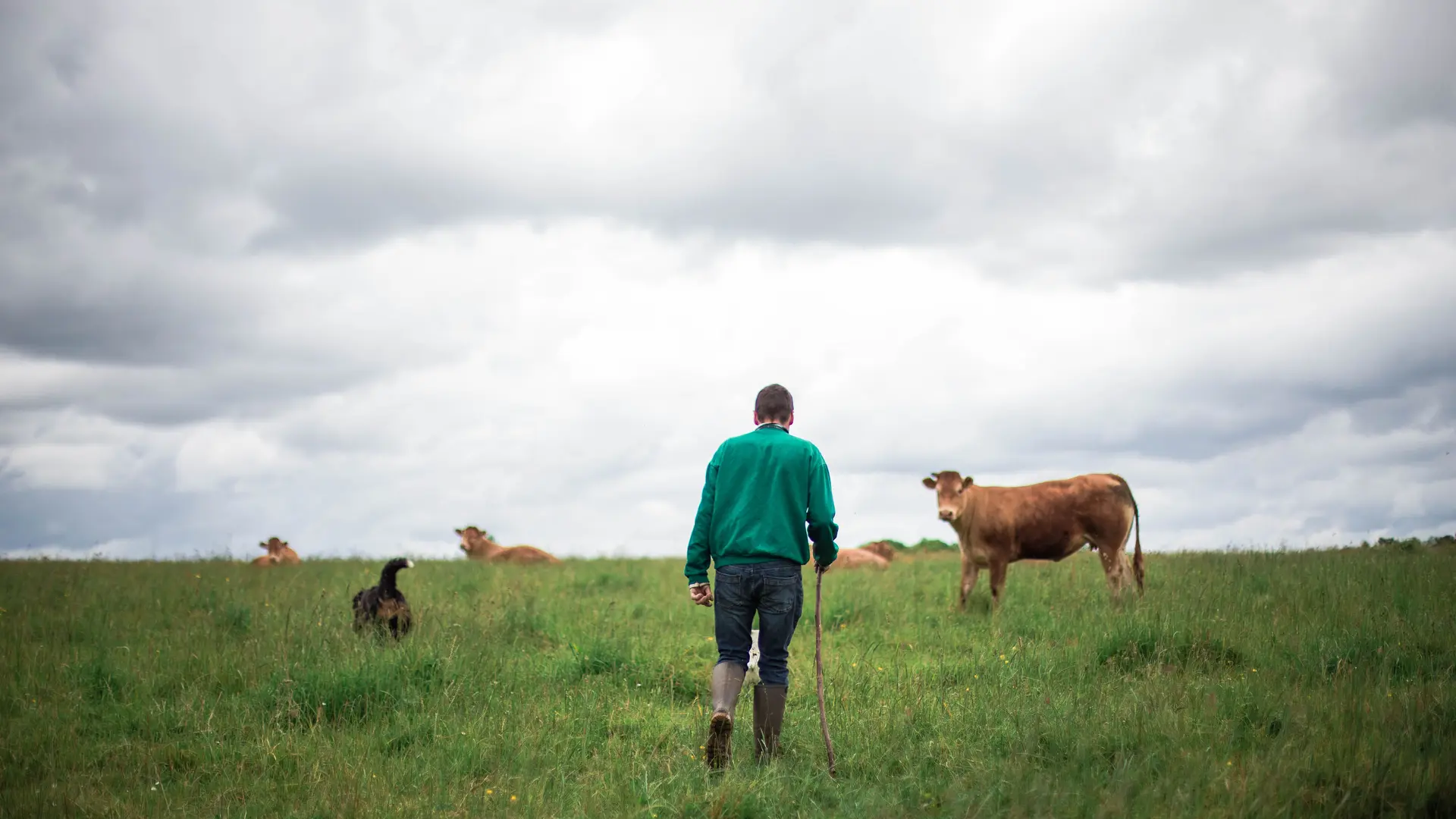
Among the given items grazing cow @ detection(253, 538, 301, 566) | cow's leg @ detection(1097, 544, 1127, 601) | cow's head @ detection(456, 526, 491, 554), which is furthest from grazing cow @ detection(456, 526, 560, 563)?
cow's leg @ detection(1097, 544, 1127, 601)

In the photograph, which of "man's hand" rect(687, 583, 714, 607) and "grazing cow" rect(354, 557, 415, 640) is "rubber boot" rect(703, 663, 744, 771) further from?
"grazing cow" rect(354, 557, 415, 640)

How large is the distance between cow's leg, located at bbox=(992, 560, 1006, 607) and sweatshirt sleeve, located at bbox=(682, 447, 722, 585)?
24.9 feet

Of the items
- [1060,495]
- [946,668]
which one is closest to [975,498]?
[1060,495]

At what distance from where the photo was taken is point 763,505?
20.7 feet

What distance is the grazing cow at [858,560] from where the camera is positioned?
19.6 meters

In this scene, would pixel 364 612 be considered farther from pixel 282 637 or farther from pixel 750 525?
pixel 750 525

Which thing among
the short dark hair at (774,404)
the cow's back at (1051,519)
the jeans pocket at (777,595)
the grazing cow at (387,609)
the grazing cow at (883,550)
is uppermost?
the short dark hair at (774,404)

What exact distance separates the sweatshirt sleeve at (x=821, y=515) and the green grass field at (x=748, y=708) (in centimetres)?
149

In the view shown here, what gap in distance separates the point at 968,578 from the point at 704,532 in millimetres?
8121

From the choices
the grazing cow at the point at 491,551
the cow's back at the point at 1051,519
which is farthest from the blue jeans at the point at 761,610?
the grazing cow at the point at 491,551

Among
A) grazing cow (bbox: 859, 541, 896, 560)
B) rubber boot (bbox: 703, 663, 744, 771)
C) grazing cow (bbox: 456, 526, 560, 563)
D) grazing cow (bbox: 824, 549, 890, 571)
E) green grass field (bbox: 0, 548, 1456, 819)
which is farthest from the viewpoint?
grazing cow (bbox: 456, 526, 560, 563)

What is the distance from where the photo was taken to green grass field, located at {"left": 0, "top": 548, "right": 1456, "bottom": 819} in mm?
5758

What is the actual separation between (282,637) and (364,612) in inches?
40.1

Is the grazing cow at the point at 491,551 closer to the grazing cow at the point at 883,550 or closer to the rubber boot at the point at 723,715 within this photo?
the grazing cow at the point at 883,550
